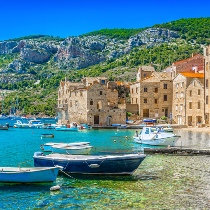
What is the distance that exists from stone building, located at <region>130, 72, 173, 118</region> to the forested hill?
4753 centimetres

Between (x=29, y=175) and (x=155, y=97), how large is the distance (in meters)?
58.3

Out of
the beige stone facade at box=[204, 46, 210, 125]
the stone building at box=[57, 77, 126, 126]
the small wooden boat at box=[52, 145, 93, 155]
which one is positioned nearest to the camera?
the small wooden boat at box=[52, 145, 93, 155]

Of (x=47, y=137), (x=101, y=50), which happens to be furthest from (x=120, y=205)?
(x=101, y=50)

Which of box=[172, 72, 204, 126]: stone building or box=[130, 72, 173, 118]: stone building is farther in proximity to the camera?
box=[130, 72, 173, 118]: stone building

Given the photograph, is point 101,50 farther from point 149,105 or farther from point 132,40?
point 149,105

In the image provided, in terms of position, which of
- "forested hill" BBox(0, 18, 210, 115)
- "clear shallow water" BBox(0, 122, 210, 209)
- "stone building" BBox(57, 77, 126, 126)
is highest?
"forested hill" BBox(0, 18, 210, 115)

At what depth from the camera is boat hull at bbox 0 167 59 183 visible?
2059 cm

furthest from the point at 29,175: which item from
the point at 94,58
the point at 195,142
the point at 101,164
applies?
the point at 94,58

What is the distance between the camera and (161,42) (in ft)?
547

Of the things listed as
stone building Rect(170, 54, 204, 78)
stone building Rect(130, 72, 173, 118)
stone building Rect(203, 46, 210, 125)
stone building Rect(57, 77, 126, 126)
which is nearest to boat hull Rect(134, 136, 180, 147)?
stone building Rect(203, 46, 210, 125)

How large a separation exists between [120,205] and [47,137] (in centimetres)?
3832

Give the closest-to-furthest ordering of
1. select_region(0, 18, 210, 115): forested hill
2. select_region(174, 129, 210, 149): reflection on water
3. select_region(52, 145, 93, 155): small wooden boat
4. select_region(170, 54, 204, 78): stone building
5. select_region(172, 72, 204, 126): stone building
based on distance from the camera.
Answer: select_region(52, 145, 93, 155): small wooden boat < select_region(174, 129, 210, 149): reflection on water < select_region(172, 72, 204, 126): stone building < select_region(170, 54, 204, 78): stone building < select_region(0, 18, 210, 115): forested hill

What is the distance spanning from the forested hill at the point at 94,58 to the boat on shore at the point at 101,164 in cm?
10159

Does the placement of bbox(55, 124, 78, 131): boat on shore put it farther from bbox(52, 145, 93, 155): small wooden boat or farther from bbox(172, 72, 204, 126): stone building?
bbox(52, 145, 93, 155): small wooden boat
